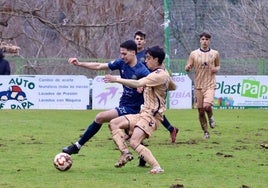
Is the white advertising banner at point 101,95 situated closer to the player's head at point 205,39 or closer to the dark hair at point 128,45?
the player's head at point 205,39

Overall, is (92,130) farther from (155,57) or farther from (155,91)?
(155,57)

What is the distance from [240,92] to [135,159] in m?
17.6

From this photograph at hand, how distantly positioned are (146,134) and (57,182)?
1607 millimetres

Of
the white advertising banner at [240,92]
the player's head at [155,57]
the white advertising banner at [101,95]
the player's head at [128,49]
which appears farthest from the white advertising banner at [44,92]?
the player's head at [155,57]

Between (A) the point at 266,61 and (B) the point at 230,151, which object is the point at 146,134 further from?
(A) the point at 266,61

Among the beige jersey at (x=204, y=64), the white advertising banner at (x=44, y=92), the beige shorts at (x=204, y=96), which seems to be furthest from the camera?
the white advertising banner at (x=44, y=92)

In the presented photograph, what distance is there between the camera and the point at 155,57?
11.2 metres

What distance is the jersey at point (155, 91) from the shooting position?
438 inches

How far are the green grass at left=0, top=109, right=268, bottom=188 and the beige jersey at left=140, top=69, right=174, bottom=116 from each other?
904mm

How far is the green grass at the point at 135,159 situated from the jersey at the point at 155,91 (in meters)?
0.90

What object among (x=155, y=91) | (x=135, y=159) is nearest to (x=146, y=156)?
(x=155, y=91)

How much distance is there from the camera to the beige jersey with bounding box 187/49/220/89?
678 inches

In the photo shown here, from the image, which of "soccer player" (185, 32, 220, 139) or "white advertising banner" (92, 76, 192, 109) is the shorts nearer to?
"soccer player" (185, 32, 220, 139)

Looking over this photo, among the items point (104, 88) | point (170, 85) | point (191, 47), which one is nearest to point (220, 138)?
point (170, 85)
